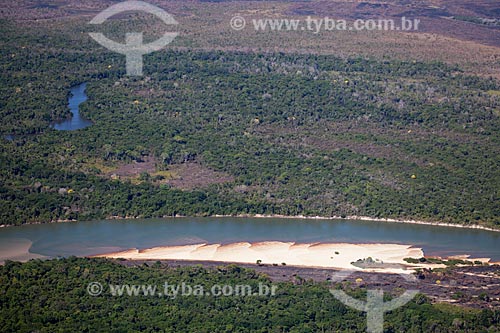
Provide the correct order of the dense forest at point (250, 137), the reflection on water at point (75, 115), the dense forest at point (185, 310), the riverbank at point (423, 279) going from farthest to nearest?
the reflection on water at point (75, 115), the dense forest at point (250, 137), the riverbank at point (423, 279), the dense forest at point (185, 310)

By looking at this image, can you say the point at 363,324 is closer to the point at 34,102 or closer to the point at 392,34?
the point at 34,102

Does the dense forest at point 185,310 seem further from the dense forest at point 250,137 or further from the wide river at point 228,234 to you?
the dense forest at point 250,137

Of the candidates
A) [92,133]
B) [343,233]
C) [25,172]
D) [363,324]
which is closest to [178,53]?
[92,133]

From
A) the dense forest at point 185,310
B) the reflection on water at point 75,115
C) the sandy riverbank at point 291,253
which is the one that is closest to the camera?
the dense forest at point 185,310

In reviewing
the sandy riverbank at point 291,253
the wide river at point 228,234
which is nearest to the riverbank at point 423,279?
the sandy riverbank at point 291,253

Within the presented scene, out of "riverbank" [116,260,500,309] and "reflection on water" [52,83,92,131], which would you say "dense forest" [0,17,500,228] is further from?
"riverbank" [116,260,500,309]

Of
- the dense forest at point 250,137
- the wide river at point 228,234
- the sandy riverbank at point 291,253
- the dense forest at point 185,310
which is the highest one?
the dense forest at point 250,137

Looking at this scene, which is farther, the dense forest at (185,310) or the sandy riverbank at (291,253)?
the sandy riverbank at (291,253)
